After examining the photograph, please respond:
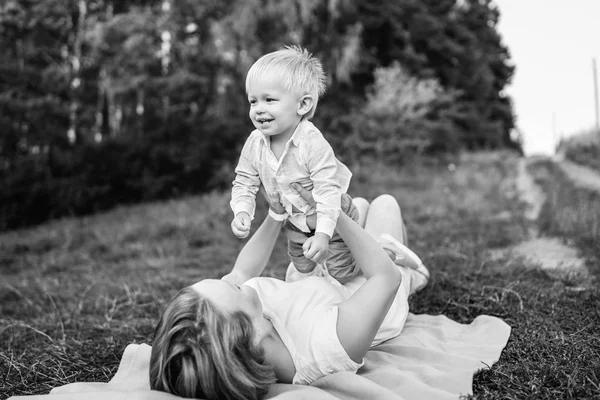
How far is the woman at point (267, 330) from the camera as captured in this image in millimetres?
1593

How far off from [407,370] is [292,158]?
926 millimetres

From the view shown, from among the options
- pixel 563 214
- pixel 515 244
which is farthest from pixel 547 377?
pixel 563 214

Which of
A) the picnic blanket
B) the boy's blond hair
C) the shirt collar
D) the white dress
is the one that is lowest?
the picnic blanket

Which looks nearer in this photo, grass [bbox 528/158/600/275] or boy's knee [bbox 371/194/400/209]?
boy's knee [bbox 371/194/400/209]

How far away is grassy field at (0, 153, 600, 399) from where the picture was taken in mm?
2059

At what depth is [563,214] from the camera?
5730mm

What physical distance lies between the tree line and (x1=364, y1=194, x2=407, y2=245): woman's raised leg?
33.4 ft

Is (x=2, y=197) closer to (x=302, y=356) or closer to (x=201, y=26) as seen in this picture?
Result: (x=201, y=26)

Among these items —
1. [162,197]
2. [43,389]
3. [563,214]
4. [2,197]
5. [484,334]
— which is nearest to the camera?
[43,389]

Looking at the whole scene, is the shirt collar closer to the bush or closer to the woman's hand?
the woman's hand

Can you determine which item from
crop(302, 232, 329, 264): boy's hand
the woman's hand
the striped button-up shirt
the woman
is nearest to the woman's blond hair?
the woman

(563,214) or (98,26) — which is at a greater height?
(98,26)

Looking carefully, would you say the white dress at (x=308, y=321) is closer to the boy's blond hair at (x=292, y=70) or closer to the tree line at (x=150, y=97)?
the boy's blond hair at (x=292, y=70)

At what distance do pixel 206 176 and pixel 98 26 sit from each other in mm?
4662
